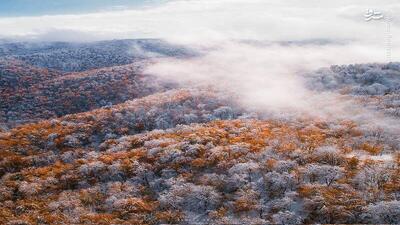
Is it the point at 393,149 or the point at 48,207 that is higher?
the point at 393,149

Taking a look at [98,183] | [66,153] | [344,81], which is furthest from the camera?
[344,81]

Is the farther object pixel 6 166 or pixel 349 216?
pixel 6 166

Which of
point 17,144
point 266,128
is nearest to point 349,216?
point 266,128

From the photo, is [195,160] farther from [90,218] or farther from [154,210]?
[90,218]

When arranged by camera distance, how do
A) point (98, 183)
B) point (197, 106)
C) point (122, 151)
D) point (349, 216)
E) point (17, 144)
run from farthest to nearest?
point (197, 106)
point (17, 144)
point (122, 151)
point (98, 183)
point (349, 216)

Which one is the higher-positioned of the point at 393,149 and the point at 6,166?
the point at 393,149

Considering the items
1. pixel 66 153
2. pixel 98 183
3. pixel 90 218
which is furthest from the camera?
pixel 66 153

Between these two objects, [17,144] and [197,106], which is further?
[197,106]

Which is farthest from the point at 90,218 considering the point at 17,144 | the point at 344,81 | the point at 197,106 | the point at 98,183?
the point at 344,81

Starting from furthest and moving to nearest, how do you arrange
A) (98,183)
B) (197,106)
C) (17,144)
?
(197,106) → (17,144) → (98,183)

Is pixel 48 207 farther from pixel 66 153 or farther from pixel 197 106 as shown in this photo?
pixel 197 106
